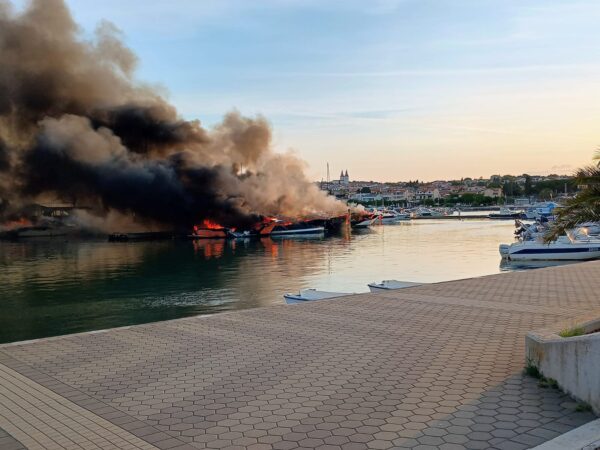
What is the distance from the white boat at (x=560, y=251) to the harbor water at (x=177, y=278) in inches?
56.0

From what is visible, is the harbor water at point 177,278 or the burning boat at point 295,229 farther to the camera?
the burning boat at point 295,229

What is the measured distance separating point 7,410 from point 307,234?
65.1 m

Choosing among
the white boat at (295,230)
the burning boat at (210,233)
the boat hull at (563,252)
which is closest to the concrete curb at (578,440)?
the boat hull at (563,252)

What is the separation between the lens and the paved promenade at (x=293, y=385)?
4.18m

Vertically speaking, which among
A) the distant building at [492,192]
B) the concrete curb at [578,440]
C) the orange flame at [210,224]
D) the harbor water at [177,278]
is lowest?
the harbor water at [177,278]

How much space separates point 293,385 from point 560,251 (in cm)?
2589

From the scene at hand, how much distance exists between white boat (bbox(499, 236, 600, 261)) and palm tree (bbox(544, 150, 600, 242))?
22.1 meters

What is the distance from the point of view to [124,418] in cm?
466

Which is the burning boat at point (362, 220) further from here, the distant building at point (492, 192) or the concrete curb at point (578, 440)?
the distant building at point (492, 192)

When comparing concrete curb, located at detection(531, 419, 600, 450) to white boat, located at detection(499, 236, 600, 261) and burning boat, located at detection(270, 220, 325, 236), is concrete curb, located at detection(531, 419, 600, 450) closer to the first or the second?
white boat, located at detection(499, 236, 600, 261)

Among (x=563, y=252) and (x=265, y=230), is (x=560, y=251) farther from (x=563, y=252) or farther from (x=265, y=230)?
(x=265, y=230)

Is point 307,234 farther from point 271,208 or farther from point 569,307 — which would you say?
point 569,307

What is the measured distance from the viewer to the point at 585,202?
643cm

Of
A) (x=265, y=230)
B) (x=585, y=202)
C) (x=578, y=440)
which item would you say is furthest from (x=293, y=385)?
(x=265, y=230)
